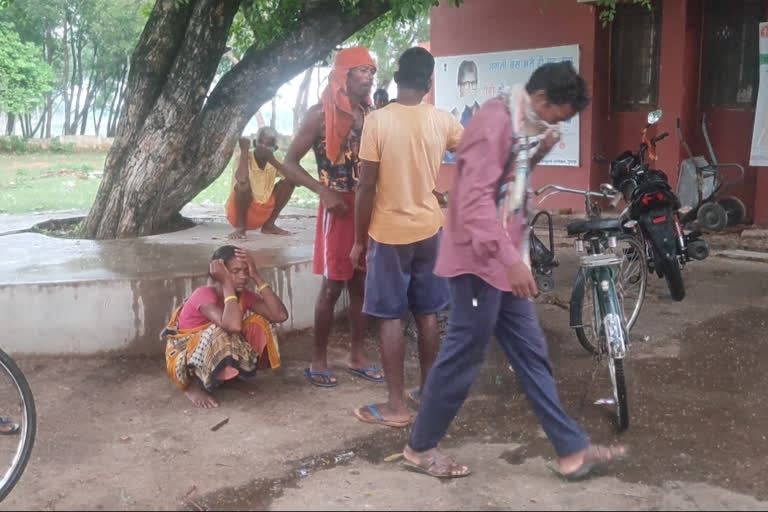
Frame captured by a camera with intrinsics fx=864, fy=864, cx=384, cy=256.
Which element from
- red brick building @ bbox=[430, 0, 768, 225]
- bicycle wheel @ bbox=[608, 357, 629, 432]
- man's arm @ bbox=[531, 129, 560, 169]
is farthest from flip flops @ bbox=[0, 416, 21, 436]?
red brick building @ bbox=[430, 0, 768, 225]

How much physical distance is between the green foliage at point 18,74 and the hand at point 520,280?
83.6ft

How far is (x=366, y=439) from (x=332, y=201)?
1.22 meters

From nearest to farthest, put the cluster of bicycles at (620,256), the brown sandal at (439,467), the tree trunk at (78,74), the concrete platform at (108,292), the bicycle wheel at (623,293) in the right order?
the brown sandal at (439,467) → the cluster of bicycles at (620,256) → the bicycle wheel at (623,293) → the concrete platform at (108,292) → the tree trunk at (78,74)

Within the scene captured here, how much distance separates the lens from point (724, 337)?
18.1ft

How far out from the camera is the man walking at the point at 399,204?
12.9 ft

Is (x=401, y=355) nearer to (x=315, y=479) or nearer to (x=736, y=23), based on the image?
(x=315, y=479)

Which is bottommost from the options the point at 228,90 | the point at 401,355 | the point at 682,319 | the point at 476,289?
the point at 682,319

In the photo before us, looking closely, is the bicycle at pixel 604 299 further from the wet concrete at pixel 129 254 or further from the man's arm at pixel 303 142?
the wet concrete at pixel 129 254

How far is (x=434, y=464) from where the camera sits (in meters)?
3.42

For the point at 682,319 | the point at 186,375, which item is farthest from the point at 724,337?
the point at 186,375

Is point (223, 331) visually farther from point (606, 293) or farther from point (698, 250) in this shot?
point (698, 250)

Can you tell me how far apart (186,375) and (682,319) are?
3.43 metres

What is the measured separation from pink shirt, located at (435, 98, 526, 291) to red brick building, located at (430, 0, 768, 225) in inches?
266

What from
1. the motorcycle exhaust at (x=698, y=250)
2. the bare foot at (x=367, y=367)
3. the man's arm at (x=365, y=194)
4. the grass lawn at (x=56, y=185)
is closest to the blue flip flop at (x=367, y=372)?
the bare foot at (x=367, y=367)
